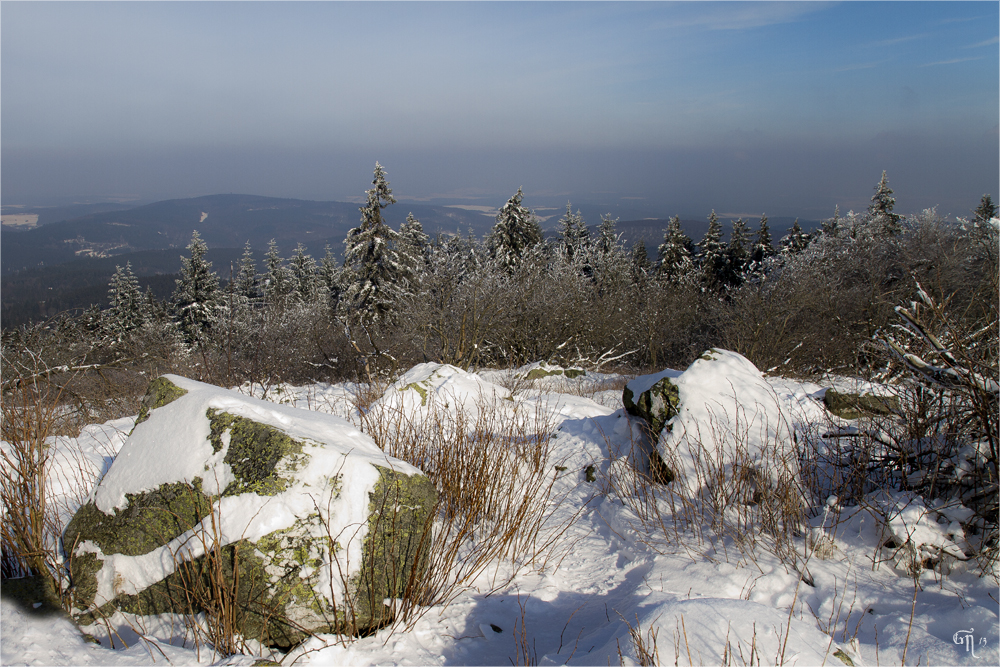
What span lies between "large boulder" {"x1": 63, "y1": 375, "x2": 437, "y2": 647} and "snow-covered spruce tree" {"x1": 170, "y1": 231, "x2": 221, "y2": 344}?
29784 mm

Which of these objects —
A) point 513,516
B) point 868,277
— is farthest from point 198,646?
point 868,277

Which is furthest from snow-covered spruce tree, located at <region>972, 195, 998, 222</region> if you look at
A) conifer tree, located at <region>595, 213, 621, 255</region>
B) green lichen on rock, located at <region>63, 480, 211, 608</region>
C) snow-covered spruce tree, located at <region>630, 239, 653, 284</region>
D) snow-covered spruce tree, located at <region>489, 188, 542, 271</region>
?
green lichen on rock, located at <region>63, 480, 211, 608</region>

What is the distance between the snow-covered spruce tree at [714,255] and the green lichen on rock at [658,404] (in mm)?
33081

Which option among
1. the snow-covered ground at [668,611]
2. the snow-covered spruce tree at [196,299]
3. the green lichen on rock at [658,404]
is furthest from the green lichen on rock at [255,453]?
the snow-covered spruce tree at [196,299]

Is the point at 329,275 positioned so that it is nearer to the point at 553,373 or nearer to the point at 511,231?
the point at 511,231

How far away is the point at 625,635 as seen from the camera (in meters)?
2.34

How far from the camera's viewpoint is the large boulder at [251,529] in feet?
7.77

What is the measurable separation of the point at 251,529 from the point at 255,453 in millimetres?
380

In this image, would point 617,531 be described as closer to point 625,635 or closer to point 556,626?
point 556,626

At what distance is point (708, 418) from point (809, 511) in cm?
101

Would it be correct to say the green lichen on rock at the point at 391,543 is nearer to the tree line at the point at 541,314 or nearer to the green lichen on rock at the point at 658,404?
the green lichen on rock at the point at 658,404

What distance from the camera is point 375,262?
22.2 meters

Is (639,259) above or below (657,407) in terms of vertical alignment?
above

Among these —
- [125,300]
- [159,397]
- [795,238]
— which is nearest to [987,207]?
[795,238]
